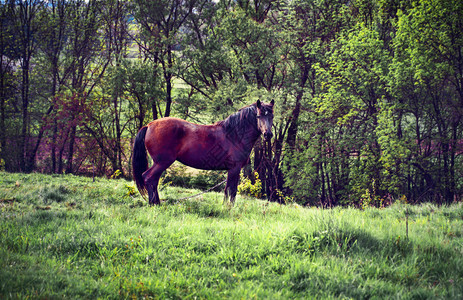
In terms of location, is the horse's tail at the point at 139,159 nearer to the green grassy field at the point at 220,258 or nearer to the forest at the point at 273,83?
the green grassy field at the point at 220,258

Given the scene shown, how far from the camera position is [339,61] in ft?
54.9

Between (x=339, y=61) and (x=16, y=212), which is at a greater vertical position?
(x=339, y=61)

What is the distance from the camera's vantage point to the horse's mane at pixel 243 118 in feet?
22.9

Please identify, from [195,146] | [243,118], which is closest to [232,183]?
[195,146]

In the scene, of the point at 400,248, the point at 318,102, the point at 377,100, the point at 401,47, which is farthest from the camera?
the point at 318,102

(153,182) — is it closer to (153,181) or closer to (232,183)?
(153,181)

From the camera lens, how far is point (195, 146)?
714cm

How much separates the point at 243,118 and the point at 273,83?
14.7 metres

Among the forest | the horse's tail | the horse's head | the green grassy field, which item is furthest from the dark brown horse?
the forest

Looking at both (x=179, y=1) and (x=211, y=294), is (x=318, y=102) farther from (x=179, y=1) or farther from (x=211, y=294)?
(x=211, y=294)

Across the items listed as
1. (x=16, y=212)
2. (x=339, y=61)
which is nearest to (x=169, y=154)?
(x=16, y=212)

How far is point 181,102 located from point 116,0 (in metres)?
9.04

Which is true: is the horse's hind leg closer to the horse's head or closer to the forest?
the horse's head

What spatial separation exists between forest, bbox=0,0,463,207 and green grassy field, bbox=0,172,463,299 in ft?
32.2
